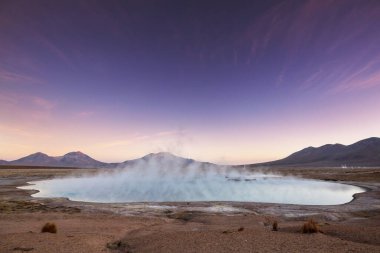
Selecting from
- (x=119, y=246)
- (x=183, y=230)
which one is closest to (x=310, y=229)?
(x=183, y=230)

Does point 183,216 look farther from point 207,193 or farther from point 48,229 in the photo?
point 207,193

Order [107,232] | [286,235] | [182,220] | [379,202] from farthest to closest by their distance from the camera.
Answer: [379,202] → [182,220] → [107,232] → [286,235]

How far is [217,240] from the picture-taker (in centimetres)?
1258

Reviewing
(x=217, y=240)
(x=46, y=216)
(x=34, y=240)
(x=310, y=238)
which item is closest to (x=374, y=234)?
(x=310, y=238)

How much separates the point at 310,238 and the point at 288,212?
12470 millimetres

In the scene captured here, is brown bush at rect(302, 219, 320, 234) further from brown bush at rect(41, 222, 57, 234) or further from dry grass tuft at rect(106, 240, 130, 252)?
brown bush at rect(41, 222, 57, 234)

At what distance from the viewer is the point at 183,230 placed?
1683 centimetres

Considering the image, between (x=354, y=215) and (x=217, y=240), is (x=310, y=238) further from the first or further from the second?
(x=354, y=215)

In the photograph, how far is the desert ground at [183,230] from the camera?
11.8 meters

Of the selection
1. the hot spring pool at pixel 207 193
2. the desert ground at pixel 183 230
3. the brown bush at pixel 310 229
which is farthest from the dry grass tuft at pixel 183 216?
the hot spring pool at pixel 207 193

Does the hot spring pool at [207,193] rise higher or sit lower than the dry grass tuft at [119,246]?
higher

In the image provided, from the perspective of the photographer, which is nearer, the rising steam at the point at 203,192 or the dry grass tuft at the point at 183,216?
the dry grass tuft at the point at 183,216

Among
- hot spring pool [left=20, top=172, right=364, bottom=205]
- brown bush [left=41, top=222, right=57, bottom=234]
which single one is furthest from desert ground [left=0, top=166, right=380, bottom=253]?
hot spring pool [left=20, top=172, right=364, bottom=205]

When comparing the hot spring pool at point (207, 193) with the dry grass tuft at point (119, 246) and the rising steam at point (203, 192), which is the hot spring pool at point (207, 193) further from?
Result: the dry grass tuft at point (119, 246)
